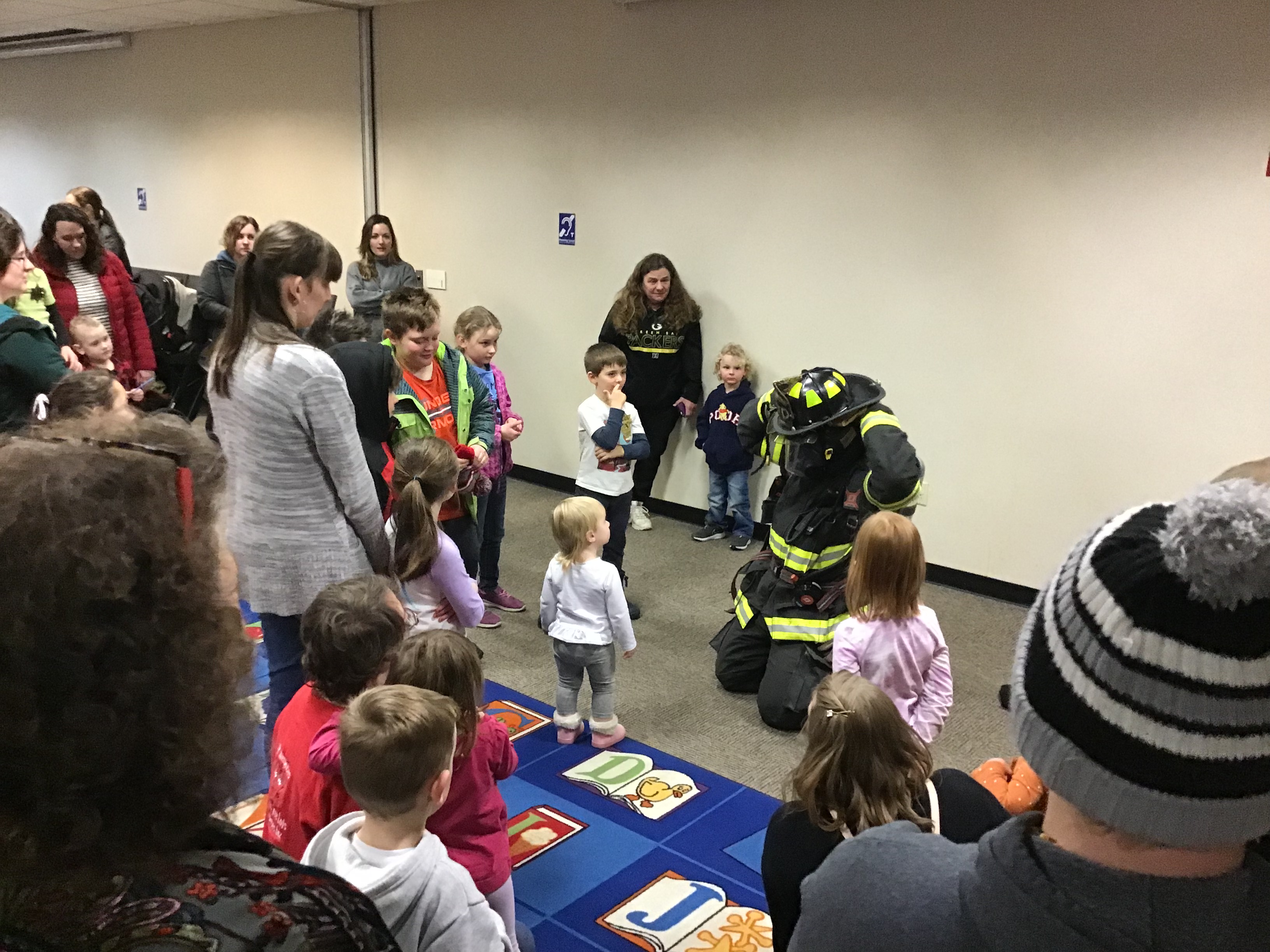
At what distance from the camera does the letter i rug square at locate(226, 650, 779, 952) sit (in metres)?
2.54

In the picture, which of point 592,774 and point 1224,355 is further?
point 1224,355

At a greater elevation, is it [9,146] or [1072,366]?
[9,146]

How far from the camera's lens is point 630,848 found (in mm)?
2896

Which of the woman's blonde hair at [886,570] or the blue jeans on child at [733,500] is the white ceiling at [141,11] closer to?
the blue jeans on child at [733,500]

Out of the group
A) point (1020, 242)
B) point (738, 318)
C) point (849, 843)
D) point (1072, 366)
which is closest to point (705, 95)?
point (738, 318)

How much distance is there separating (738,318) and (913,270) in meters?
1.06

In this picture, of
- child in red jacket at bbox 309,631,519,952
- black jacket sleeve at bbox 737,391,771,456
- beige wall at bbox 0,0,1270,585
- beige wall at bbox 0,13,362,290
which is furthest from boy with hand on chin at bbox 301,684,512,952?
beige wall at bbox 0,13,362,290

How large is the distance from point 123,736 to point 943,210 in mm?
4709

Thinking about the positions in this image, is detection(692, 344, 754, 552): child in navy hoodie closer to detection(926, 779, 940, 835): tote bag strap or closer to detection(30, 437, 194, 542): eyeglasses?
detection(926, 779, 940, 835): tote bag strap

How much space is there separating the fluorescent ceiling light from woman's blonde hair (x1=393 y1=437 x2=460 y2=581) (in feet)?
26.8

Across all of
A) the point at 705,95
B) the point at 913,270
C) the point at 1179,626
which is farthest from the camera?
the point at 705,95

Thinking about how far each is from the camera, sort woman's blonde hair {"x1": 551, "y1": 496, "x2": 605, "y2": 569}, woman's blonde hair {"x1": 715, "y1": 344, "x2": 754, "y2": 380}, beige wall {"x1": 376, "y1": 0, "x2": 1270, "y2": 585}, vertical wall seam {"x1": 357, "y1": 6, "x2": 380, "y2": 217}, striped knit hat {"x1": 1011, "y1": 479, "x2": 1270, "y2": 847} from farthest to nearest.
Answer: vertical wall seam {"x1": 357, "y1": 6, "x2": 380, "y2": 217}
woman's blonde hair {"x1": 715, "y1": 344, "x2": 754, "y2": 380}
beige wall {"x1": 376, "y1": 0, "x2": 1270, "y2": 585}
woman's blonde hair {"x1": 551, "y1": 496, "x2": 605, "y2": 569}
striped knit hat {"x1": 1011, "y1": 479, "x2": 1270, "y2": 847}

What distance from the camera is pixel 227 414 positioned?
2447 mm

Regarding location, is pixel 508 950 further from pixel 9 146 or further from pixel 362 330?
pixel 9 146
